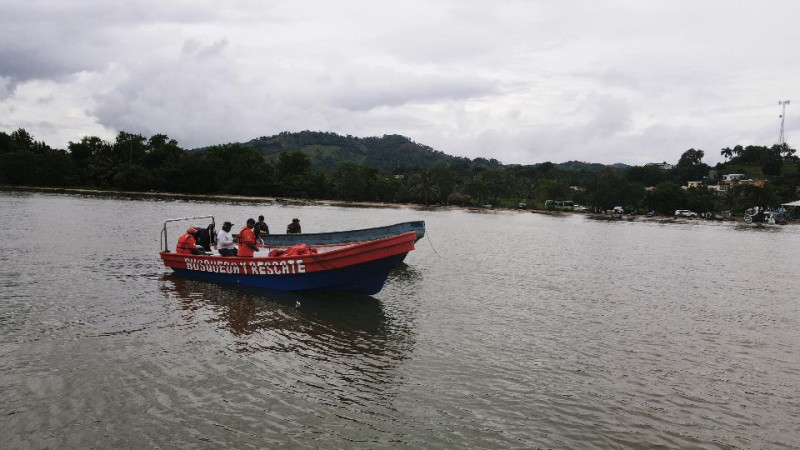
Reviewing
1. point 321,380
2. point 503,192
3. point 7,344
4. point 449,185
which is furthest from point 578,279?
point 503,192

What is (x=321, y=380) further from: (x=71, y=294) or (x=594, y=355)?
(x=71, y=294)

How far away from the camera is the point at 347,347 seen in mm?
12664

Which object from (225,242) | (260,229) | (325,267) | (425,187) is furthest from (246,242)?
(425,187)

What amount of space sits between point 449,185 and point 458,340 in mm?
121914

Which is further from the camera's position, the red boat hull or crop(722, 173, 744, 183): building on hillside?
crop(722, 173, 744, 183): building on hillside

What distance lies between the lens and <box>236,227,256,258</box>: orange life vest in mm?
19016

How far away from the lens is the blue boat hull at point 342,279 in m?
17.2

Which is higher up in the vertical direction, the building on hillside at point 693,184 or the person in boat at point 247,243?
the building on hillside at point 693,184

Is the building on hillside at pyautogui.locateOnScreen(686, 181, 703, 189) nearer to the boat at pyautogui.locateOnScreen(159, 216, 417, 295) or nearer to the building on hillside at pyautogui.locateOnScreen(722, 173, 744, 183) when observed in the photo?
the building on hillside at pyautogui.locateOnScreen(722, 173, 744, 183)

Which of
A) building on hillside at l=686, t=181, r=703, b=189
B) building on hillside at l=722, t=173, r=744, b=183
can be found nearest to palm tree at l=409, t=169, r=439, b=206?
building on hillside at l=686, t=181, r=703, b=189

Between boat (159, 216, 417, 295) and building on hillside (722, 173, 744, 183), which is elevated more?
building on hillside (722, 173, 744, 183)

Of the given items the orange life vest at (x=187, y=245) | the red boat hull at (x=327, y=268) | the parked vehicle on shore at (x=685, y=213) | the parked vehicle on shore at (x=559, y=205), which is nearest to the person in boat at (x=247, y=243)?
the red boat hull at (x=327, y=268)

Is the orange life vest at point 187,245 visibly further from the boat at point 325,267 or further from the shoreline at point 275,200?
the shoreline at point 275,200

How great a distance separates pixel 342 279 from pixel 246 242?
14.0 ft
